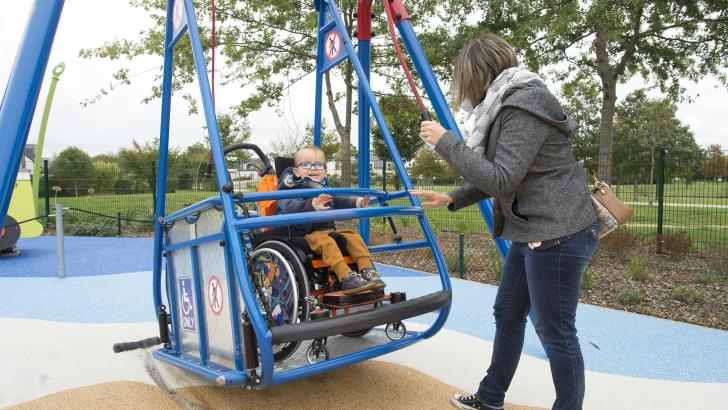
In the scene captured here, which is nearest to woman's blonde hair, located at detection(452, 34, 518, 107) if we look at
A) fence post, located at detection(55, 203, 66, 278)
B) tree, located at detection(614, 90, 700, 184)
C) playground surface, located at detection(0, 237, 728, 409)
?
playground surface, located at detection(0, 237, 728, 409)

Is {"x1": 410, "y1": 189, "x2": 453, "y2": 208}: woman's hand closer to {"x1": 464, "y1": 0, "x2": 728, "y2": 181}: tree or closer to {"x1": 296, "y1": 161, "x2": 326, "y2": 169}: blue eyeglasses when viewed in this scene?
{"x1": 296, "y1": 161, "x2": 326, "y2": 169}: blue eyeglasses

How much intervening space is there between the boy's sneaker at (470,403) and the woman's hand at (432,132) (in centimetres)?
143

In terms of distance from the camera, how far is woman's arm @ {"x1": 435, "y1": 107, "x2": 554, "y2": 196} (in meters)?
2.14

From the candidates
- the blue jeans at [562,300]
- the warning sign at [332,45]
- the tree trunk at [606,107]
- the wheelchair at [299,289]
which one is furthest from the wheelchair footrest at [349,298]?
the tree trunk at [606,107]

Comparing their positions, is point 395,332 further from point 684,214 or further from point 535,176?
point 684,214

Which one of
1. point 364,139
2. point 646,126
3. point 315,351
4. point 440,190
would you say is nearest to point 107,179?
point 440,190

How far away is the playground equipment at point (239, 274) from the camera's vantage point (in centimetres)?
242

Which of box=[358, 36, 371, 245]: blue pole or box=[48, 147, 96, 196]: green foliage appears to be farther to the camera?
box=[48, 147, 96, 196]: green foliage

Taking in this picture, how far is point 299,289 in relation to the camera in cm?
305

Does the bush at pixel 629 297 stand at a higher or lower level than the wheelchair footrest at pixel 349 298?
lower

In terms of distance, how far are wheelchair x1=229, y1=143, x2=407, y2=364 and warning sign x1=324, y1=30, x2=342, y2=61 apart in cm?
164

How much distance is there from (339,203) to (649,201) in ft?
22.9

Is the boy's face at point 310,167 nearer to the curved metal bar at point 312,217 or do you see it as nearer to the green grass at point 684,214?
the curved metal bar at point 312,217

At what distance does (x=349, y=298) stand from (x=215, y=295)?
696mm
